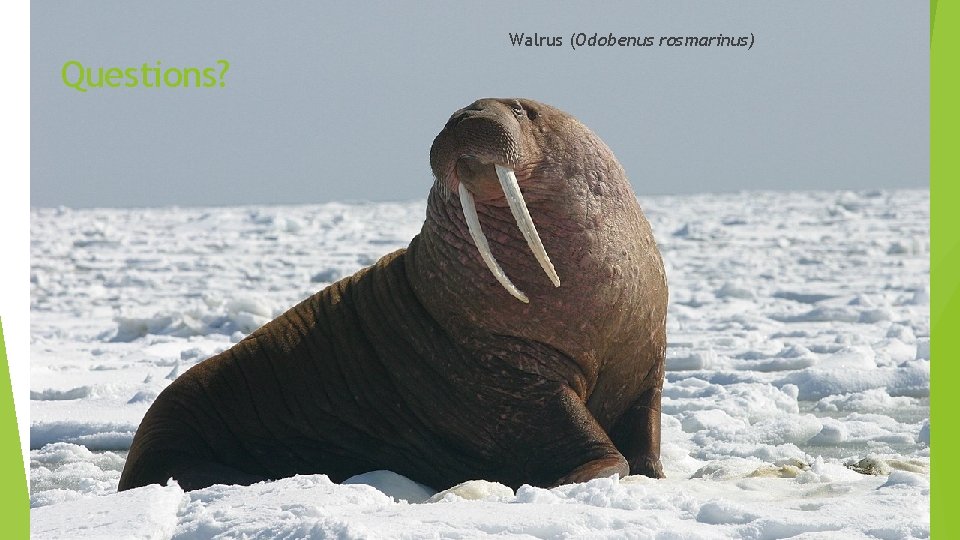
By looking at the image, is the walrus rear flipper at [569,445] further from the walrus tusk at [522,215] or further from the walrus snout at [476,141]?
the walrus snout at [476,141]

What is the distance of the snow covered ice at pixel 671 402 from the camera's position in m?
3.98

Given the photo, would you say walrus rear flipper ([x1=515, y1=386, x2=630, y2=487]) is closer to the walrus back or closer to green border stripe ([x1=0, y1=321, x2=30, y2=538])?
the walrus back

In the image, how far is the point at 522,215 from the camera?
202 inches

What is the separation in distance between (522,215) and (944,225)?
1.57 metres

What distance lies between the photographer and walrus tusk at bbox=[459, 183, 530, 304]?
17.0 feet

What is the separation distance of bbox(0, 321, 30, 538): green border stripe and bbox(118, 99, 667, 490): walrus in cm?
70

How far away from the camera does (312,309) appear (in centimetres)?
616

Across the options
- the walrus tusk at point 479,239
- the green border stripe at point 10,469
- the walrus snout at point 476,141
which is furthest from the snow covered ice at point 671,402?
the walrus snout at point 476,141

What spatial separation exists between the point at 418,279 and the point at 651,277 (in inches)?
39.5

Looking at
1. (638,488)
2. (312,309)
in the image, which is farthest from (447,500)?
(312,309)

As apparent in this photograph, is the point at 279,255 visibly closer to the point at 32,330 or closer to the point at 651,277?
the point at 32,330

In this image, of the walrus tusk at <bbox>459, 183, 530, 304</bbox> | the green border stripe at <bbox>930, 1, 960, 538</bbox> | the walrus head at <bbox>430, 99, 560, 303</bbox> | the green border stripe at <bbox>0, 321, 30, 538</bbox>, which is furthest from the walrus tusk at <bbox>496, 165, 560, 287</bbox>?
the green border stripe at <bbox>0, 321, 30, 538</bbox>

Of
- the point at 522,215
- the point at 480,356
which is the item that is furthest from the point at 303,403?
the point at 522,215

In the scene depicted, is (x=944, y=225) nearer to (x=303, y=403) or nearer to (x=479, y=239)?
(x=479, y=239)
